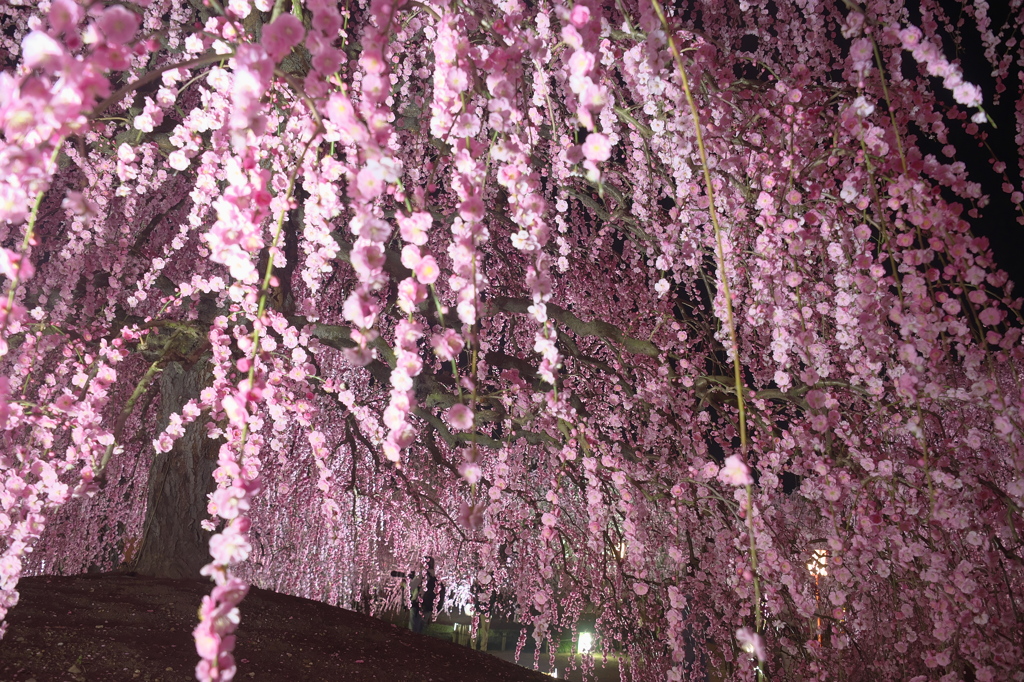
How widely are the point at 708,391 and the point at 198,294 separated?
148 inches

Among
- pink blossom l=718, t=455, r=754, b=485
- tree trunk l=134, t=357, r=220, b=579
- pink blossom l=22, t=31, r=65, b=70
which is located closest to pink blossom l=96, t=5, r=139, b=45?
pink blossom l=22, t=31, r=65, b=70

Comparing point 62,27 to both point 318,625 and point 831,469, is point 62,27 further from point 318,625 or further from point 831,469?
point 318,625

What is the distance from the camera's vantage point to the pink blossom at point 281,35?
1.37 m

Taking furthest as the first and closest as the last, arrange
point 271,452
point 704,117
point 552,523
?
point 271,452
point 552,523
point 704,117

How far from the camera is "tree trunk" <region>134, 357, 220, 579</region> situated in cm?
546

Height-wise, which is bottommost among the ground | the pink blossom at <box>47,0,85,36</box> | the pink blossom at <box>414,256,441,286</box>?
the ground

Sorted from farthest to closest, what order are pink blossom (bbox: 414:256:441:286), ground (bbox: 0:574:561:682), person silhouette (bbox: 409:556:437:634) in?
person silhouette (bbox: 409:556:437:634), ground (bbox: 0:574:561:682), pink blossom (bbox: 414:256:441:286)

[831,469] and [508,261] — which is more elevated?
[508,261]

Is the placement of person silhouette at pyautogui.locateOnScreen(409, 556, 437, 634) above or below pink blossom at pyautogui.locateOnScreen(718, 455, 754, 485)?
above

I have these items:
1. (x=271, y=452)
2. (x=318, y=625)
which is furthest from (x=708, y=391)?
(x=271, y=452)

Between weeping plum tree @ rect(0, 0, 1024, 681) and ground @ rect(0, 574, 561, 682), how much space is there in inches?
23.3

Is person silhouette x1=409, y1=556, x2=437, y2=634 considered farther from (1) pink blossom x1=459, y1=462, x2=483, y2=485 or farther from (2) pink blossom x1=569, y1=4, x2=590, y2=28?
(2) pink blossom x1=569, y1=4, x2=590, y2=28

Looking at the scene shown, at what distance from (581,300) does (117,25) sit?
496cm

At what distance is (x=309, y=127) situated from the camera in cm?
247
